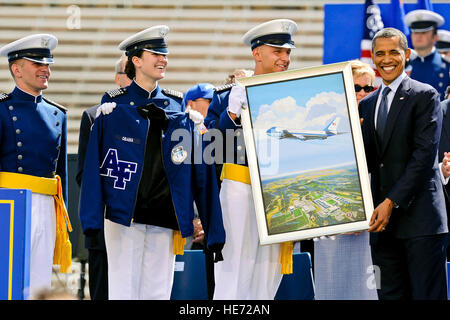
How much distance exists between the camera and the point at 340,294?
263 inches

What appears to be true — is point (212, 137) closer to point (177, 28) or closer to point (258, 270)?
point (258, 270)

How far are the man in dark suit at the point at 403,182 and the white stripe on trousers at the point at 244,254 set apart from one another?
2.06ft

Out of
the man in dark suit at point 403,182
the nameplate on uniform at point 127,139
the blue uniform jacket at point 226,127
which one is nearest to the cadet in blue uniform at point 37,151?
the nameplate on uniform at point 127,139

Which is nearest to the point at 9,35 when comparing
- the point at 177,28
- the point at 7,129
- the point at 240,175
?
the point at 177,28

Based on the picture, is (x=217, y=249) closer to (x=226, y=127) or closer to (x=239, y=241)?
A: (x=239, y=241)

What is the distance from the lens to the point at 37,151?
6.16 metres

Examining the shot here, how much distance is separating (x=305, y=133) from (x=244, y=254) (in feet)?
2.55

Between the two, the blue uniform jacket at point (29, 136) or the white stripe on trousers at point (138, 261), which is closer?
the white stripe on trousers at point (138, 261)

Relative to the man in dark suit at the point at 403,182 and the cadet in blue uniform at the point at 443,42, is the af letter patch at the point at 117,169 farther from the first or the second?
the cadet in blue uniform at the point at 443,42

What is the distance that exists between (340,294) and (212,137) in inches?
62.0

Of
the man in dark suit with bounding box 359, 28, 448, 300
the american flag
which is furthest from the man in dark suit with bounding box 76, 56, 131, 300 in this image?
the american flag

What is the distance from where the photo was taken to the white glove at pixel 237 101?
567 cm

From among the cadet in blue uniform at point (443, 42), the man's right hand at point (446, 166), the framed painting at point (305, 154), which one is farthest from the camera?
the cadet in blue uniform at point (443, 42)

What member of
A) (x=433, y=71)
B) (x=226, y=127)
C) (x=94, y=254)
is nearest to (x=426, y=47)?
(x=433, y=71)
